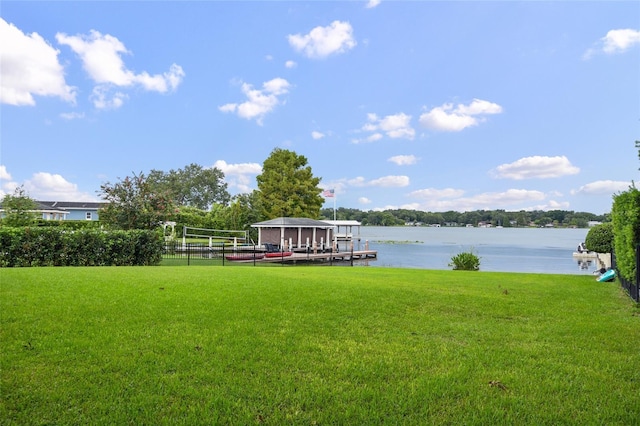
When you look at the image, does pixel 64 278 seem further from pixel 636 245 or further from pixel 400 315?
pixel 636 245

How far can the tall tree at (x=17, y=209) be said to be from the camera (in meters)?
24.1

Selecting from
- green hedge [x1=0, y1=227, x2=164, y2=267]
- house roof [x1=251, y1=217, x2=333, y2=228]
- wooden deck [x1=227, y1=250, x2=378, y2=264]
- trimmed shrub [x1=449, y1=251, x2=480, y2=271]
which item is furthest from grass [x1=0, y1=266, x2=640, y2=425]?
house roof [x1=251, y1=217, x2=333, y2=228]

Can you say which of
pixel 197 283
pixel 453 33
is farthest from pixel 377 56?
pixel 197 283

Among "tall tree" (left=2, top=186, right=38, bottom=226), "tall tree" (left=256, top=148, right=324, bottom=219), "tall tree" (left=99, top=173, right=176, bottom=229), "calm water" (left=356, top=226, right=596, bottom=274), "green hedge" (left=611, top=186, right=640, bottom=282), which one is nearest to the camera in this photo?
"green hedge" (left=611, top=186, right=640, bottom=282)

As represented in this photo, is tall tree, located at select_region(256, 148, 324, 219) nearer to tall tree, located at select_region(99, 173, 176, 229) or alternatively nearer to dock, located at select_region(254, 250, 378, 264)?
dock, located at select_region(254, 250, 378, 264)

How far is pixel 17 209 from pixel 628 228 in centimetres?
3016

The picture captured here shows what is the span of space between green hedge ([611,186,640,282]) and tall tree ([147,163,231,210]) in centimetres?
6222

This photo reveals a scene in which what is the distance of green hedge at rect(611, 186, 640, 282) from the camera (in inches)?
324

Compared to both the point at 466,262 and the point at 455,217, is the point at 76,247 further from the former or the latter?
the point at 455,217

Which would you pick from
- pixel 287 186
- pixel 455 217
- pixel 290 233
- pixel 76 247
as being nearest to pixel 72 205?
pixel 287 186

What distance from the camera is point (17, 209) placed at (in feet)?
83.4

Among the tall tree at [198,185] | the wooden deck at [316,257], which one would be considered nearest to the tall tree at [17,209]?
the wooden deck at [316,257]

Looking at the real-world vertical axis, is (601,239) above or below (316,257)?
above

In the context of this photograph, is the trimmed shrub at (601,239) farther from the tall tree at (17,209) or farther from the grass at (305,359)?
the tall tree at (17,209)
